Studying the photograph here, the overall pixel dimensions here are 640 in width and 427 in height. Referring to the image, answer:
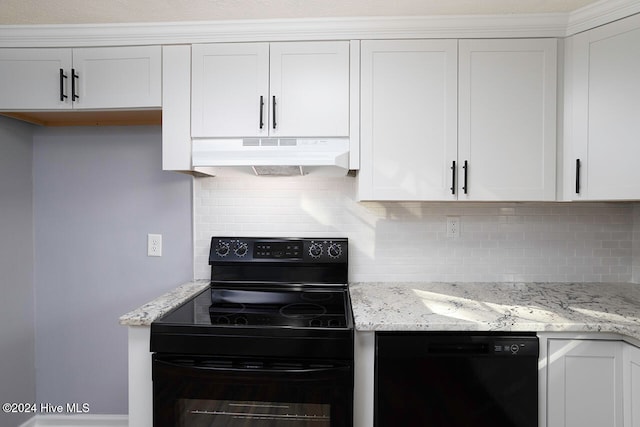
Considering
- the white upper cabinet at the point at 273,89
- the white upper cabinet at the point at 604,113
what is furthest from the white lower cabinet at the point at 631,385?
the white upper cabinet at the point at 273,89

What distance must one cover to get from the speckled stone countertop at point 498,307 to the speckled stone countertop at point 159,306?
81cm

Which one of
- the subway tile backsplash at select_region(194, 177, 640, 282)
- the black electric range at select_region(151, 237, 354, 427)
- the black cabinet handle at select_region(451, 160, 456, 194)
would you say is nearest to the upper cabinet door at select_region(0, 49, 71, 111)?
the subway tile backsplash at select_region(194, 177, 640, 282)

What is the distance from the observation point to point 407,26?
5.24ft

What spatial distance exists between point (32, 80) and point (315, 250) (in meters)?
1.70

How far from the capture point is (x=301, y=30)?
1610mm

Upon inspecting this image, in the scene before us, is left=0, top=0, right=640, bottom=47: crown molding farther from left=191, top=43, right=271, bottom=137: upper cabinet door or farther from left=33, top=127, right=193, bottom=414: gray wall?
→ left=33, top=127, right=193, bottom=414: gray wall

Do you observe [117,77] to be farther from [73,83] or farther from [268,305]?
[268,305]

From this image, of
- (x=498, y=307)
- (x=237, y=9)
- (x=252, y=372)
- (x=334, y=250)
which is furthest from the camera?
(x=334, y=250)

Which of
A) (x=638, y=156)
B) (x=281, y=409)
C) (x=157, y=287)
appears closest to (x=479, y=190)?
(x=638, y=156)

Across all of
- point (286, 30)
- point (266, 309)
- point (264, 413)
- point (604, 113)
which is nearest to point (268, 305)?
point (266, 309)

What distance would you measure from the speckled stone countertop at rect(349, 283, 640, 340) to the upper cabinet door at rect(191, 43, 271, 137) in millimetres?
1009

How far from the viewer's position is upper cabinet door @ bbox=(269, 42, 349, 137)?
1617 millimetres

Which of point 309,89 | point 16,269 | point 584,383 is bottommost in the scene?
point 584,383

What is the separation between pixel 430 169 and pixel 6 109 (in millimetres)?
2169
